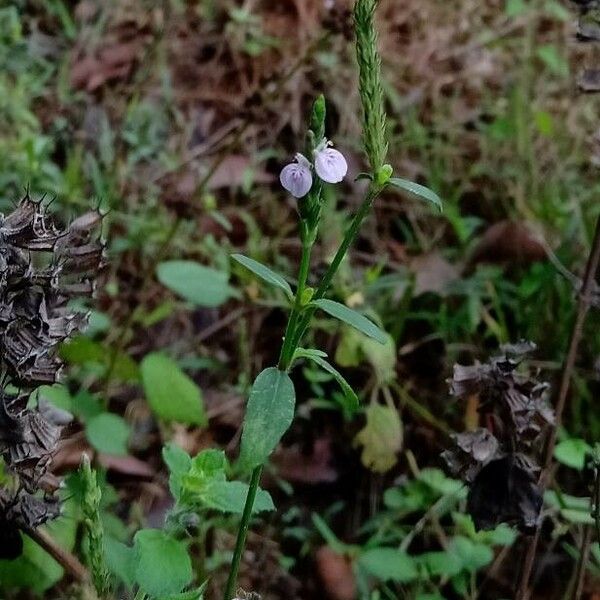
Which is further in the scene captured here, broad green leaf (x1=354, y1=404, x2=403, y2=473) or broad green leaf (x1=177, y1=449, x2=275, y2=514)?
broad green leaf (x1=354, y1=404, x2=403, y2=473)

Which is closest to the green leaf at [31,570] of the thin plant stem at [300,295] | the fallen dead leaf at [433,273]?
the thin plant stem at [300,295]

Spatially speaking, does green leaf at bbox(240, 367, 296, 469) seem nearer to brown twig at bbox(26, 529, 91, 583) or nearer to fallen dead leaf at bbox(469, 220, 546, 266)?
brown twig at bbox(26, 529, 91, 583)

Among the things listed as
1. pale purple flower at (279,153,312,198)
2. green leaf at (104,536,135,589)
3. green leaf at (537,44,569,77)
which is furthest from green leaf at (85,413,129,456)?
green leaf at (537,44,569,77)

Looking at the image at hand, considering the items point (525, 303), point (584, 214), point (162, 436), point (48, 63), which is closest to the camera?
point (162, 436)

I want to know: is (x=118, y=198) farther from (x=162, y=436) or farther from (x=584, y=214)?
(x=584, y=214)

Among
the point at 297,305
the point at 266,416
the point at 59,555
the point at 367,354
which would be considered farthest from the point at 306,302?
the point at 367,354

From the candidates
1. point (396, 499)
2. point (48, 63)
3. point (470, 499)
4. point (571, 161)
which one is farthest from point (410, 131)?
point (470, 499)
